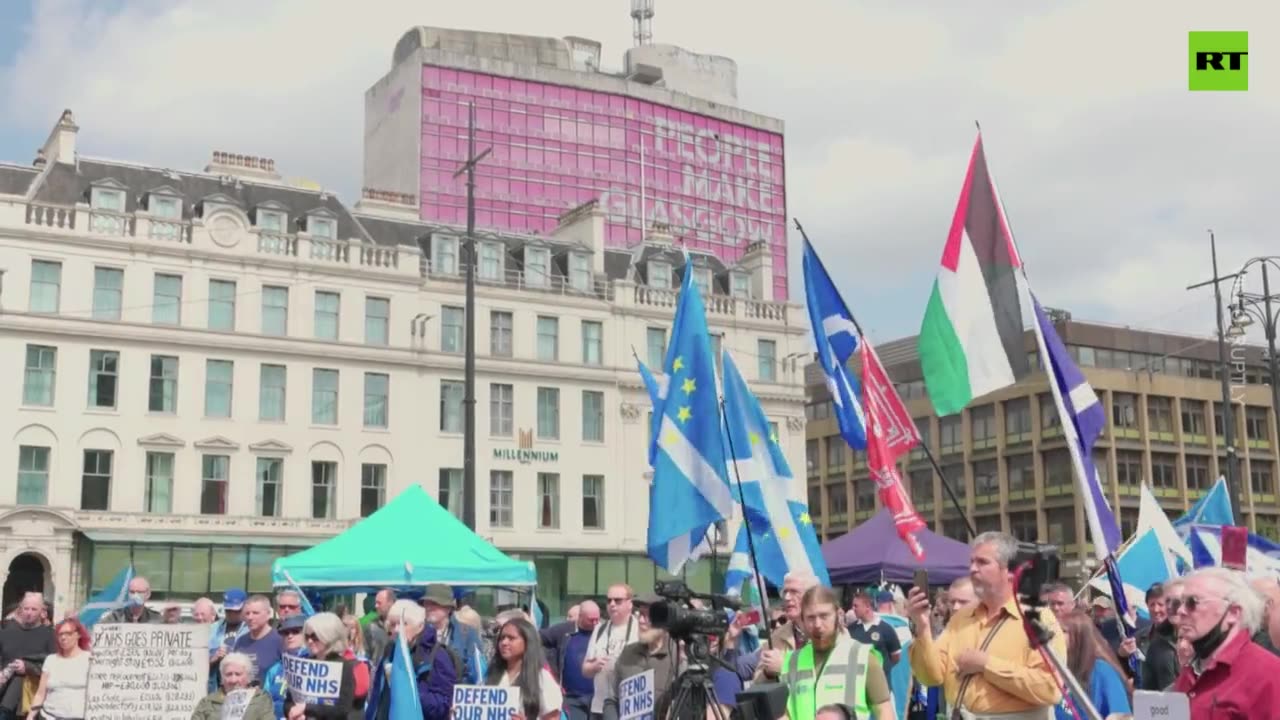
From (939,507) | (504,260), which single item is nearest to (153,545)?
(504,260)

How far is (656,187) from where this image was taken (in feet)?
294

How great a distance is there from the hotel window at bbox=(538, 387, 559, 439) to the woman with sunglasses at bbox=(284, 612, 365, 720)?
38276 mm

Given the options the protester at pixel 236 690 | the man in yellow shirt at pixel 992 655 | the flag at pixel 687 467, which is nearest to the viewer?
the man in yellow shirt at pixel 992 655

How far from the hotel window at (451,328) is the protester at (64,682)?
114ft

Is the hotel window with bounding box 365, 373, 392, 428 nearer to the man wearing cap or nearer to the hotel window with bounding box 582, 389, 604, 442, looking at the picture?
the hotel window with bounding box 582, 389, 604, 442

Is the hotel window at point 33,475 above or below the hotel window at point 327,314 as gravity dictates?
below

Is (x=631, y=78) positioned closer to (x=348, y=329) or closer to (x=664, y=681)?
(x=348, y=329)

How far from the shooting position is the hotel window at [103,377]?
40.3 meters

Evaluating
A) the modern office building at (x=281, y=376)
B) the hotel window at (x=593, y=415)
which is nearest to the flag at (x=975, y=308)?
the modern office building at (x=281, y=376)

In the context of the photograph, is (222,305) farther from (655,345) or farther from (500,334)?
(655,345)

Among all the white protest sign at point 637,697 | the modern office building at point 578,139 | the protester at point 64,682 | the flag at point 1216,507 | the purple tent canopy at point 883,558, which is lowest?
the protester at point 64,682

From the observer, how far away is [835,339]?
13453 mm

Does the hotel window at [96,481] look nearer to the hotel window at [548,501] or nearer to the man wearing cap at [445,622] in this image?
the hotel window at [548,501]

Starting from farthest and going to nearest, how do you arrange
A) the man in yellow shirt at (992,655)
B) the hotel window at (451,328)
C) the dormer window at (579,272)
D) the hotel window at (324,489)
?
1. the dormer window at (579,272)
2. the hotel window at (451,328)
3. the hotel window at (324,489)
4. the man in yellow shirt at (992,655)
